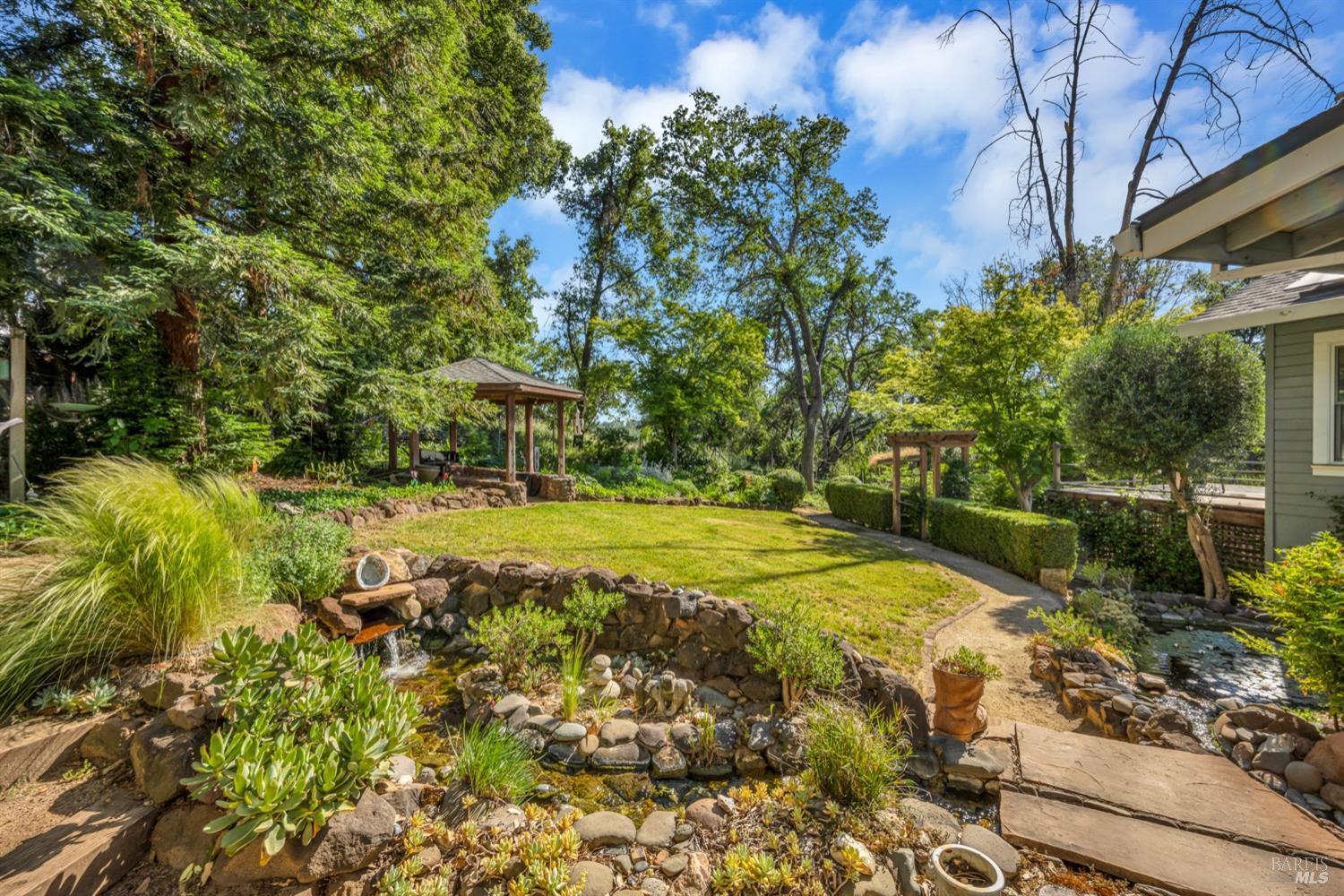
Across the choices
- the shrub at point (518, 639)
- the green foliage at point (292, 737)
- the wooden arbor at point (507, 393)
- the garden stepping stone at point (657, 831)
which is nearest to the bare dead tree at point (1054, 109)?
the wooden arbor at point (507, 393)

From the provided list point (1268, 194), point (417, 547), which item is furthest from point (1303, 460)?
point (417, 547)

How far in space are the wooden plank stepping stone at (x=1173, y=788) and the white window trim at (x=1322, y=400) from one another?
6.09m

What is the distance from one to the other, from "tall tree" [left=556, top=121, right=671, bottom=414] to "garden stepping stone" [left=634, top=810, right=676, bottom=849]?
54.3ft

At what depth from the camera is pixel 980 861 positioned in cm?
229

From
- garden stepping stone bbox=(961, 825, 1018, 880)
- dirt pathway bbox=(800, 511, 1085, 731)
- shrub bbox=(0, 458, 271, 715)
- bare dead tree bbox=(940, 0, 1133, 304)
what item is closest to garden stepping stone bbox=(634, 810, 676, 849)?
garden stepping stone bbox=(961, 825, 1018, 880)

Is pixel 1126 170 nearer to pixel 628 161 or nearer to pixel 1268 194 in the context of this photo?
pixel 1268 194

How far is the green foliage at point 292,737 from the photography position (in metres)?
2.14

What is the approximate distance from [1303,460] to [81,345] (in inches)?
777

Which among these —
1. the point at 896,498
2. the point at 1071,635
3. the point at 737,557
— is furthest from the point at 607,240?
the point at 1071,635

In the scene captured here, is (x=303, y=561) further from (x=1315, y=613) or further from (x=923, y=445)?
(x=923, y=445)

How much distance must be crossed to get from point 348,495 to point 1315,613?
11200 mm

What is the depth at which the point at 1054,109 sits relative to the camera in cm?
1316

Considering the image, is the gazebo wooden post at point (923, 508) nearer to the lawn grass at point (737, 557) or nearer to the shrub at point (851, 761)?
the lawn grass at point (737, 557)

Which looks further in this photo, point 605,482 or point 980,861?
point 605,482
